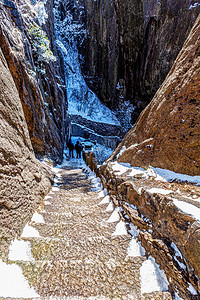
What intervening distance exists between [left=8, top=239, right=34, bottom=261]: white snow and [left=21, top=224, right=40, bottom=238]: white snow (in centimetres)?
18

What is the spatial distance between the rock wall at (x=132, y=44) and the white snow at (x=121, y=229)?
73.0ft

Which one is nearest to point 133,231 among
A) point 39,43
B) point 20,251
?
point 20,251

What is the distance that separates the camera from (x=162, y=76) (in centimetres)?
1988

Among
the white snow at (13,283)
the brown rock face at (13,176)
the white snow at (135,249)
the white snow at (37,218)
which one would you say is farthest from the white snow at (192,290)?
the white snow at (37,218)

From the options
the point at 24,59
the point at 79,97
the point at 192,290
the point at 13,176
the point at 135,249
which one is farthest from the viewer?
the point at 79,97

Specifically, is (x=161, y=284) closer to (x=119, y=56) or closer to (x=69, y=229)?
(x=69, y=229)

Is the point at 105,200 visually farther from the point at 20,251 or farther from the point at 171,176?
the point at 20,251

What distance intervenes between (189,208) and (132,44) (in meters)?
25.8

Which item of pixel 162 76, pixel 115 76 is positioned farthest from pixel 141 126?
pixel 115 76

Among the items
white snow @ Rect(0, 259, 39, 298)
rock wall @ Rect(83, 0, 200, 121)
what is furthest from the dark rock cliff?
rock wall @ Rect(83, 0, 200, 121)

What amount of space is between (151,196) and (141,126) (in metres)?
2.82

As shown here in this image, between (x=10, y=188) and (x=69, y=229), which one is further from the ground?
(x=10, y=188)

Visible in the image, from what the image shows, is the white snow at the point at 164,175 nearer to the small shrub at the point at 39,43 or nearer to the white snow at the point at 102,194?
the white snow at the point at 102,194

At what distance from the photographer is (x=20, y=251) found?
1854mm
